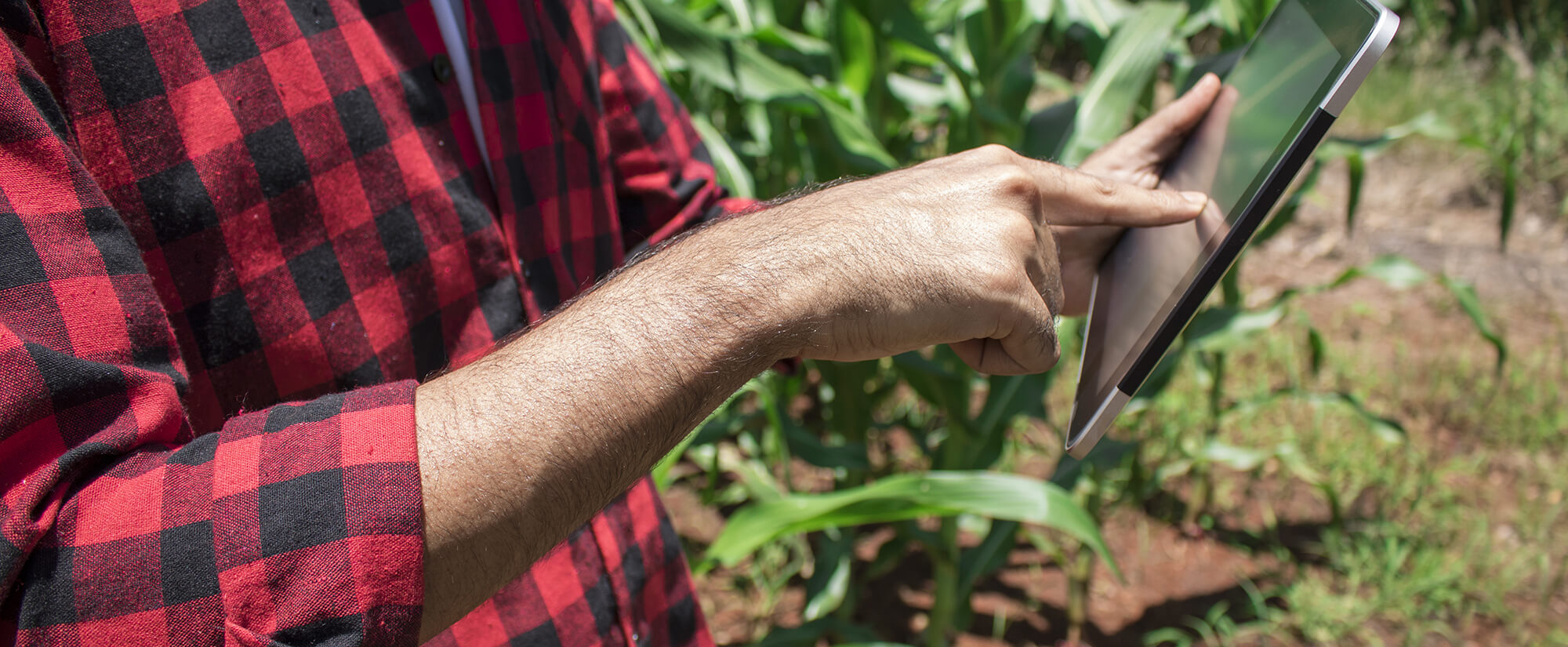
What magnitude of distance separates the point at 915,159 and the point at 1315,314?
4.72 feet

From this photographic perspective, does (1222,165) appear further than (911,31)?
No

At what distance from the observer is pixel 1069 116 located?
1327mm

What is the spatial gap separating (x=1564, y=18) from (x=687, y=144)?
429 cm

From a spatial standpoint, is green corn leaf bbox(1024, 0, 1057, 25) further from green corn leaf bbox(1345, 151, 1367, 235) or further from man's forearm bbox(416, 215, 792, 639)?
man's forearm bbox(416, 215, 792, 639)

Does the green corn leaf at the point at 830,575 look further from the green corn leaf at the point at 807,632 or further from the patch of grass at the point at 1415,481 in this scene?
the patch of grass at the point at 1415,481

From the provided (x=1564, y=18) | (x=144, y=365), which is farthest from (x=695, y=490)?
(x=1564, y=18)

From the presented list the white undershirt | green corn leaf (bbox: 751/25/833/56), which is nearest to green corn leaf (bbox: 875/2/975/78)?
green corn leaf (bbox: 751/25/833/56)

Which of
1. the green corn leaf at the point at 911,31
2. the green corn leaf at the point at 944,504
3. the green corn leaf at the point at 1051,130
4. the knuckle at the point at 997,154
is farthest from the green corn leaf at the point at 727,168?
the knuckle at the point at 997,154

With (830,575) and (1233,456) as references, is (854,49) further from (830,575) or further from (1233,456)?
(1233,456)

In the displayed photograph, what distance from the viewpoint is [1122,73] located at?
1.40m

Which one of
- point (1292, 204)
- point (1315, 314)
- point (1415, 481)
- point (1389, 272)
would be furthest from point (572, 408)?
point (1315, 314)

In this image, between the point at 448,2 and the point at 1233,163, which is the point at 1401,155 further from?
the point at 448,2

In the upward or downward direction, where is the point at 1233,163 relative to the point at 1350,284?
upward

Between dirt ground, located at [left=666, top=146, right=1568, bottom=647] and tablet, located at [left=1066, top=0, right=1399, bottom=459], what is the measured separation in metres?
1.19
